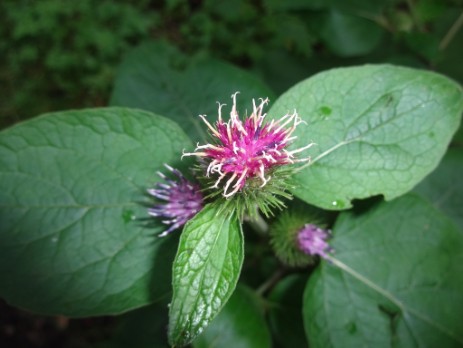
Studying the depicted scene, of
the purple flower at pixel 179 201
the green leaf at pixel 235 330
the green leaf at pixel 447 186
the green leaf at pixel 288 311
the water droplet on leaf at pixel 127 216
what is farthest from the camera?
the green leaf at pixel 447 186

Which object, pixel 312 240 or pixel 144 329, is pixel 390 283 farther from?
pixel 144 329

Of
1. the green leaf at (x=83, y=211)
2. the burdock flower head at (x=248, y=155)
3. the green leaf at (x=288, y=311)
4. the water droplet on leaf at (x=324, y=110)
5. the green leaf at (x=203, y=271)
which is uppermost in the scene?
the water droplet on leaf at (x=324, y=110)

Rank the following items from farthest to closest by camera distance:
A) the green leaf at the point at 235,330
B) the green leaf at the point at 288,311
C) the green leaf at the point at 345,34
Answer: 1. the green leaf at the point at 345,34
2. the green leaf at the point at 288,311
3. the green leaf at the point at 235,330

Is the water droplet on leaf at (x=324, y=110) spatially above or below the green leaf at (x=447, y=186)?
above

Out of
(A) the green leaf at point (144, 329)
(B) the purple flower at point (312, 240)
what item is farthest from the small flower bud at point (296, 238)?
(A) the green leaf at point (144, 329)

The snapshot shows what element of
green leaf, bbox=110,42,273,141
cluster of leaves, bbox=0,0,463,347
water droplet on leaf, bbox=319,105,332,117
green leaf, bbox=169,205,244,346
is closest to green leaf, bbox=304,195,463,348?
cluster of leaves, bbox=0,0,463,347

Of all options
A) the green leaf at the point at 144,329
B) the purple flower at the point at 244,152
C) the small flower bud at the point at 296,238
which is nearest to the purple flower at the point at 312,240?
the small flower bud at the point at 296,238

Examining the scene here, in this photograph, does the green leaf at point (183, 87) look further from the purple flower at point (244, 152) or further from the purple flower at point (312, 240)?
the purple flower at point (244, 152)

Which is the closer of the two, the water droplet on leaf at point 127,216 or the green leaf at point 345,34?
the water droplet on leaf at point 127,216
